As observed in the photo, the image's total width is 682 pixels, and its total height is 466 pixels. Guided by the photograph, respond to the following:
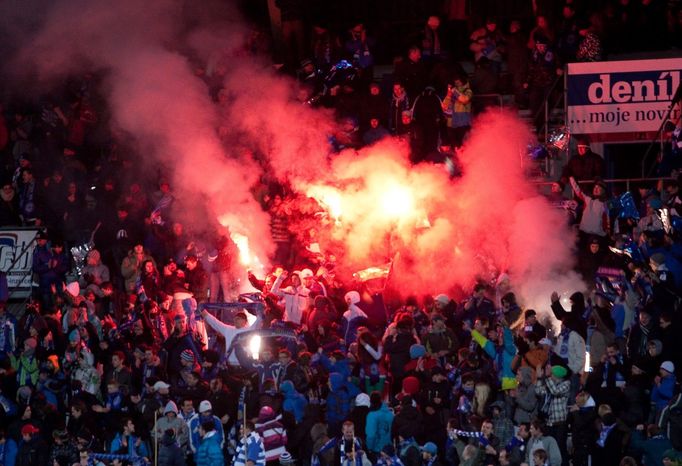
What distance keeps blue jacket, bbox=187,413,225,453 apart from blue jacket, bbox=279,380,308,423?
28.2 inches

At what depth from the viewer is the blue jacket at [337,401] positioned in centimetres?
1496

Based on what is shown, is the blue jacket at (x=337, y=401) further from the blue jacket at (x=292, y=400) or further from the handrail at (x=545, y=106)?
the handrail at (x=545, y=106)

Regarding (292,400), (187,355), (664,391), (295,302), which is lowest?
(292,400)

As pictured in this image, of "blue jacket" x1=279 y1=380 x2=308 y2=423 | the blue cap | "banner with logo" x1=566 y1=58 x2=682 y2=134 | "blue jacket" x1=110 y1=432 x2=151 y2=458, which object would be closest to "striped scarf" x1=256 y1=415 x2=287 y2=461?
"blue jacket" x1=279 y1=380 x2=308 y2=423

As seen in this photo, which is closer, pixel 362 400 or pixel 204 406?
pixel 362 400

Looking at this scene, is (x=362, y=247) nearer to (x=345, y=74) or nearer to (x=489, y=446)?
(x=345, y=74)

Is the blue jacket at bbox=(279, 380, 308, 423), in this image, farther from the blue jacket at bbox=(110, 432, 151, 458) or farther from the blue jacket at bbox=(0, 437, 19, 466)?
the blue jacket at bbox=(0, 437, 19, 466)

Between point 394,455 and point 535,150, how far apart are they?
638 centimetres

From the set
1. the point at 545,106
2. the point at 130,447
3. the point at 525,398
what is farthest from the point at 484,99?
the point at 130,447

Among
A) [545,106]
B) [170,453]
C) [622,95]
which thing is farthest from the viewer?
[545,106]

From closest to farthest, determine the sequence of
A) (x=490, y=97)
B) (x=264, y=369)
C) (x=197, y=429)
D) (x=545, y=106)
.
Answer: (x=197, y=429) < (x=264, y=369) < (x=545, y=106) < (x=490, y=97)

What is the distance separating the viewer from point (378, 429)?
14.5 m

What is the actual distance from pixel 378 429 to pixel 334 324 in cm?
240

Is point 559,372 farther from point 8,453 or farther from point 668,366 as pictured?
point 8,453
